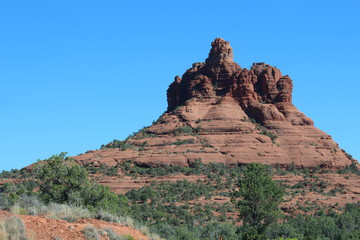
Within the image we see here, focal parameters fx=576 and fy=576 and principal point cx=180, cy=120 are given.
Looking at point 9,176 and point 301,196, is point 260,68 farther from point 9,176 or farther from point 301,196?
point 9,176

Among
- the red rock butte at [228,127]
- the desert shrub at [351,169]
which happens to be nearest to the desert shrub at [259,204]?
the red rock butte at [228,127]

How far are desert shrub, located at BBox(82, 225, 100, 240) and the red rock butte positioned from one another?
7354 centimetres

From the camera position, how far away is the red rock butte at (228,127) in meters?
94.0

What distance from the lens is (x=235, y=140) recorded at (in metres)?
97.0

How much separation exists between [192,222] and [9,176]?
40.1 meters

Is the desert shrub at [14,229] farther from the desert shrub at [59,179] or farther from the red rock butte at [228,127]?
the red rock butte at [228,127]

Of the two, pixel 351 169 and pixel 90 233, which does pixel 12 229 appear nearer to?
pixel 90 233

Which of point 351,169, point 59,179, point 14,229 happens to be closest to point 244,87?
point 351,169

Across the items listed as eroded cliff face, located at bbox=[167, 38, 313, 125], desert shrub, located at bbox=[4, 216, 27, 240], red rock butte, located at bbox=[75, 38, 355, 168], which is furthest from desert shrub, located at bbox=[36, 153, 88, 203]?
eroded cliff face, located at bbox=[167, 38, 313, 125]

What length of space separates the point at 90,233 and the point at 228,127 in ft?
275

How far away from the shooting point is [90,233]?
1686cm

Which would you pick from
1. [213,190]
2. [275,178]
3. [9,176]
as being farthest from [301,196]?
[9,176]

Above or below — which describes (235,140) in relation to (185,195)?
above

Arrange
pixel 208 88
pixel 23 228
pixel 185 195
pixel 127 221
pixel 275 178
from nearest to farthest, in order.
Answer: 1. pixel 23 228
2. pixel 127 221
3. pixel 185 195
4. pixel 275 178
5. pixel 208 88
